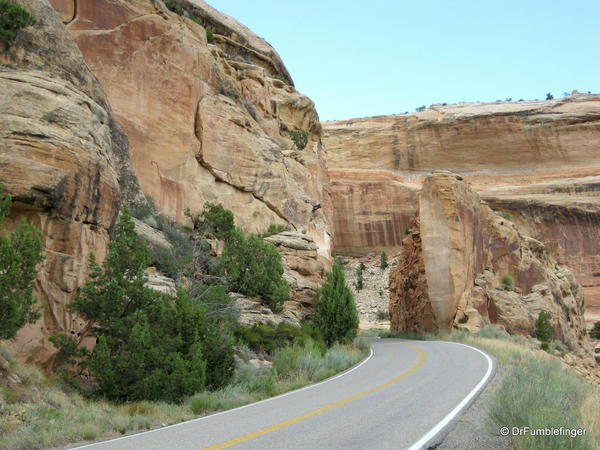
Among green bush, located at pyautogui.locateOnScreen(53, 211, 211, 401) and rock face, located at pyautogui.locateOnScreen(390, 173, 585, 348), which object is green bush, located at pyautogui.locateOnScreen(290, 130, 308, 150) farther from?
green bush, located at pyautogui.locateOnScreen(53, 211, 211, 401)

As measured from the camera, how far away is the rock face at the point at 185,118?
2742 cm

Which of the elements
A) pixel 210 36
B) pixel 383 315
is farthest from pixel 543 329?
pixel 210 36

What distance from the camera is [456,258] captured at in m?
32.8

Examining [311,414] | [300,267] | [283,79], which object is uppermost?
[283,79]

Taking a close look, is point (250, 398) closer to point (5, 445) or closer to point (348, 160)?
point (5, 445)

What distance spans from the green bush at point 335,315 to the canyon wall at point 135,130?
458 cm

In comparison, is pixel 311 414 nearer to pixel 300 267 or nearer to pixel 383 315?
pixel 300 267

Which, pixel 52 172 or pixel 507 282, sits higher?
pixel 52 172

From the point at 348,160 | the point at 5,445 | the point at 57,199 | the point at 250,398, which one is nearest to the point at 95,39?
the point at 57,199

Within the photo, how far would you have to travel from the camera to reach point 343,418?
916 centimetres

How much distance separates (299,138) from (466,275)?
19866 millimetres

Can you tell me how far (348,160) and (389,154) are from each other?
6.45 m

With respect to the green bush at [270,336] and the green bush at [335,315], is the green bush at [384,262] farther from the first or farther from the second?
the green bush at [270,336]

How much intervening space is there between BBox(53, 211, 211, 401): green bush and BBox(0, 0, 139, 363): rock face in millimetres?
617
